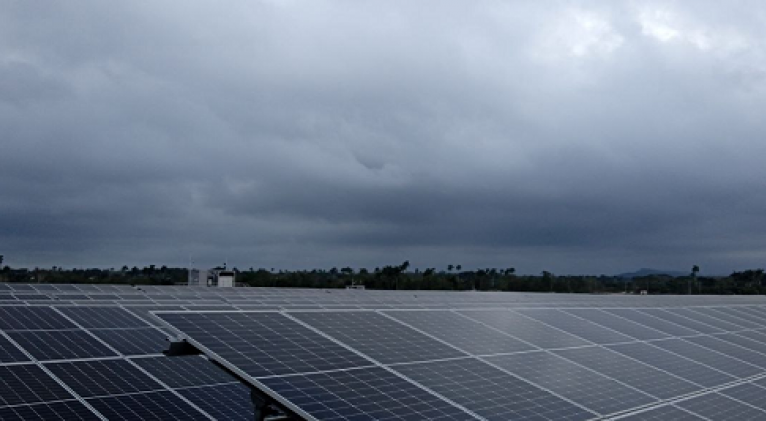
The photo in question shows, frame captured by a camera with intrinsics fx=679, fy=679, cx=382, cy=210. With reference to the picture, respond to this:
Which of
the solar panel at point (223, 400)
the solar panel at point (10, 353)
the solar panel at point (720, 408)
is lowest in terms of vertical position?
the solar panel at point (720, 408)

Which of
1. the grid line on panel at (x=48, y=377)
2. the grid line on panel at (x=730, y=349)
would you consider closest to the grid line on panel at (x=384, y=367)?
the grid line on panel at (x=48, y=377)

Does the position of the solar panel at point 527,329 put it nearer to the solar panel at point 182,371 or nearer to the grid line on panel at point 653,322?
the grid line on panel at point 653,322

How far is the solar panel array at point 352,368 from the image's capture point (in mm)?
12625

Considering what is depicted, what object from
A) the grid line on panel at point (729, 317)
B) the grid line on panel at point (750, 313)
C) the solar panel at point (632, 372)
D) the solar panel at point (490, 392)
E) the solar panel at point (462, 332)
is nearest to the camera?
the solar panel at point (490, 392)

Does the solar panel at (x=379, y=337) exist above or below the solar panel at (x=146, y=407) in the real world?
above

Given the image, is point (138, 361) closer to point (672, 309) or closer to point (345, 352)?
point (345, 352)

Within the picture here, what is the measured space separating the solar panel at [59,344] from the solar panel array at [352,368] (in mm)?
49

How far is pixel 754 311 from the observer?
43938mm

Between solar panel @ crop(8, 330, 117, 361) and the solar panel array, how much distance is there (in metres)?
0.05

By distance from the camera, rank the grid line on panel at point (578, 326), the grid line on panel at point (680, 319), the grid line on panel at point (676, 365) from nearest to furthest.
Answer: the grid line on panel at point (676, 365)
the grid line on panel at point (578, 326)
the grid line on panel at point (680, 319)

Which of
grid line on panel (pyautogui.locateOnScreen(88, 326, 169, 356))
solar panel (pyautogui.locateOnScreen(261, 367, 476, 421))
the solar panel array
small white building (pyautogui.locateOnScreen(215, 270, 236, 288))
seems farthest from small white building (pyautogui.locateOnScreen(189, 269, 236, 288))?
solar panel (pyautogui.locateOnScreen(261, 367, 476, 421))

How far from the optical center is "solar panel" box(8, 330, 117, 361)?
1612cm

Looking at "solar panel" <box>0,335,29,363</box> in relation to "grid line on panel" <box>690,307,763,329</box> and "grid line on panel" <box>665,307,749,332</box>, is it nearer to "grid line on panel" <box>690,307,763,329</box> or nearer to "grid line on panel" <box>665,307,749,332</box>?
"grid line on panel" <box>665,307,749,332</box>

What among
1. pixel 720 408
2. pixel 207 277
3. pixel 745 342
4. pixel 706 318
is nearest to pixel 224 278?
pixel 207 277
